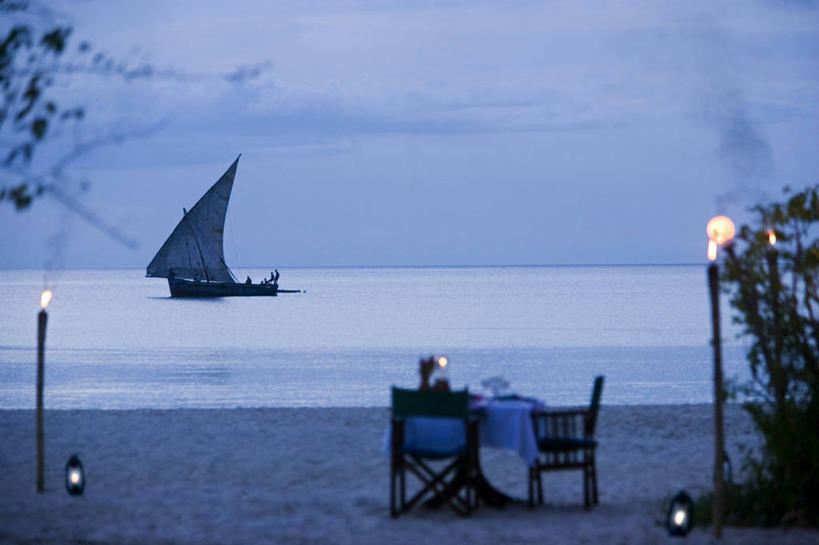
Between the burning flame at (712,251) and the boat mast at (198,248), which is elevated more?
the boat mast at (198,248)

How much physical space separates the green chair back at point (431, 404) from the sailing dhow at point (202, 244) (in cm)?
4440

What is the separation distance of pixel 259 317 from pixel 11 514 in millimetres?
45859

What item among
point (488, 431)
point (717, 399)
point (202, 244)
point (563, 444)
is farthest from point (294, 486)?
point (202, 244)

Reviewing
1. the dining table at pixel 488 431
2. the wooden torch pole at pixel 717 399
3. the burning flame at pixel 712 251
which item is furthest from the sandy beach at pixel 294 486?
the burning flame at pixel 712 251

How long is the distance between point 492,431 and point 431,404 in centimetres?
44

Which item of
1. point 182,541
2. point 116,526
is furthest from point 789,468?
point 116,526

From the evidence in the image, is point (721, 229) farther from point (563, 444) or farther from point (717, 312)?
point (563, 444)

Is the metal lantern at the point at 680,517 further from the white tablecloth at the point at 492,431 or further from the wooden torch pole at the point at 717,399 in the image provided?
the white tablecloth at the point at 492,431

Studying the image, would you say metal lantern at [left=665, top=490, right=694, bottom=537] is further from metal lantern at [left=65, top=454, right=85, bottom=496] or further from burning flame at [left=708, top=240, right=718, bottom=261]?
metal lantern at [left=65, top=454, right=85, bottom=496]

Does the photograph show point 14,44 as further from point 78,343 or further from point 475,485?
point 78,343

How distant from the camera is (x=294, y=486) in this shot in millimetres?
6094

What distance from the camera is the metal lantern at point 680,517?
185 inches

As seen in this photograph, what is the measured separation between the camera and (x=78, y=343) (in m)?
31.8

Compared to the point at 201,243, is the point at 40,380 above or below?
below
